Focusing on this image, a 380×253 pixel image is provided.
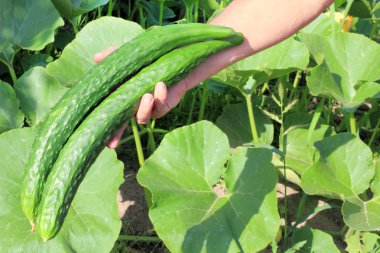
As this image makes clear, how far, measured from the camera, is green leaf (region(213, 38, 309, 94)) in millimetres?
2350

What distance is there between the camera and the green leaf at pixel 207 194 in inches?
79.1

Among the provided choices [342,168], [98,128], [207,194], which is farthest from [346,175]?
[98,128]

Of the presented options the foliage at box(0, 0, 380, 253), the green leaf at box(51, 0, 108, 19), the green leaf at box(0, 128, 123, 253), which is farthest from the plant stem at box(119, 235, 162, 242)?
the green leaf at box(51, 0, 108, 19)

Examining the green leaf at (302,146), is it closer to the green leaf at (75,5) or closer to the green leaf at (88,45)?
the green leaf at (88,45)

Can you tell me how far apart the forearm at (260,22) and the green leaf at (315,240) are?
2.39 feet

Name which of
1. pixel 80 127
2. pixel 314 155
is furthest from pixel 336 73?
pixel 80 127

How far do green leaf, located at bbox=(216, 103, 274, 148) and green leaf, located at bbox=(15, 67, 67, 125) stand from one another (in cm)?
73

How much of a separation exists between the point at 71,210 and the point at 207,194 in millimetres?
447

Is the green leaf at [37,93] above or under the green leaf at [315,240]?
above

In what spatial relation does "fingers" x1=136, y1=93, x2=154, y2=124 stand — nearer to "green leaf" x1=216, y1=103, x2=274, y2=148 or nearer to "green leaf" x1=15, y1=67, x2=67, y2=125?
"green leaf" x1=15, y1=67, x2=67, y2=125

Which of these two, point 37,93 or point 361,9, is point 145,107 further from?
point 361,9

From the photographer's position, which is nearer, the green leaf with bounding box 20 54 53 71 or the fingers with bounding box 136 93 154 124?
the fingers with bounding box 136 93 154 124

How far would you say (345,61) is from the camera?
8.28ft

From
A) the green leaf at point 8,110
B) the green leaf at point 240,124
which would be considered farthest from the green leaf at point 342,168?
the green leaf at point 8,110
